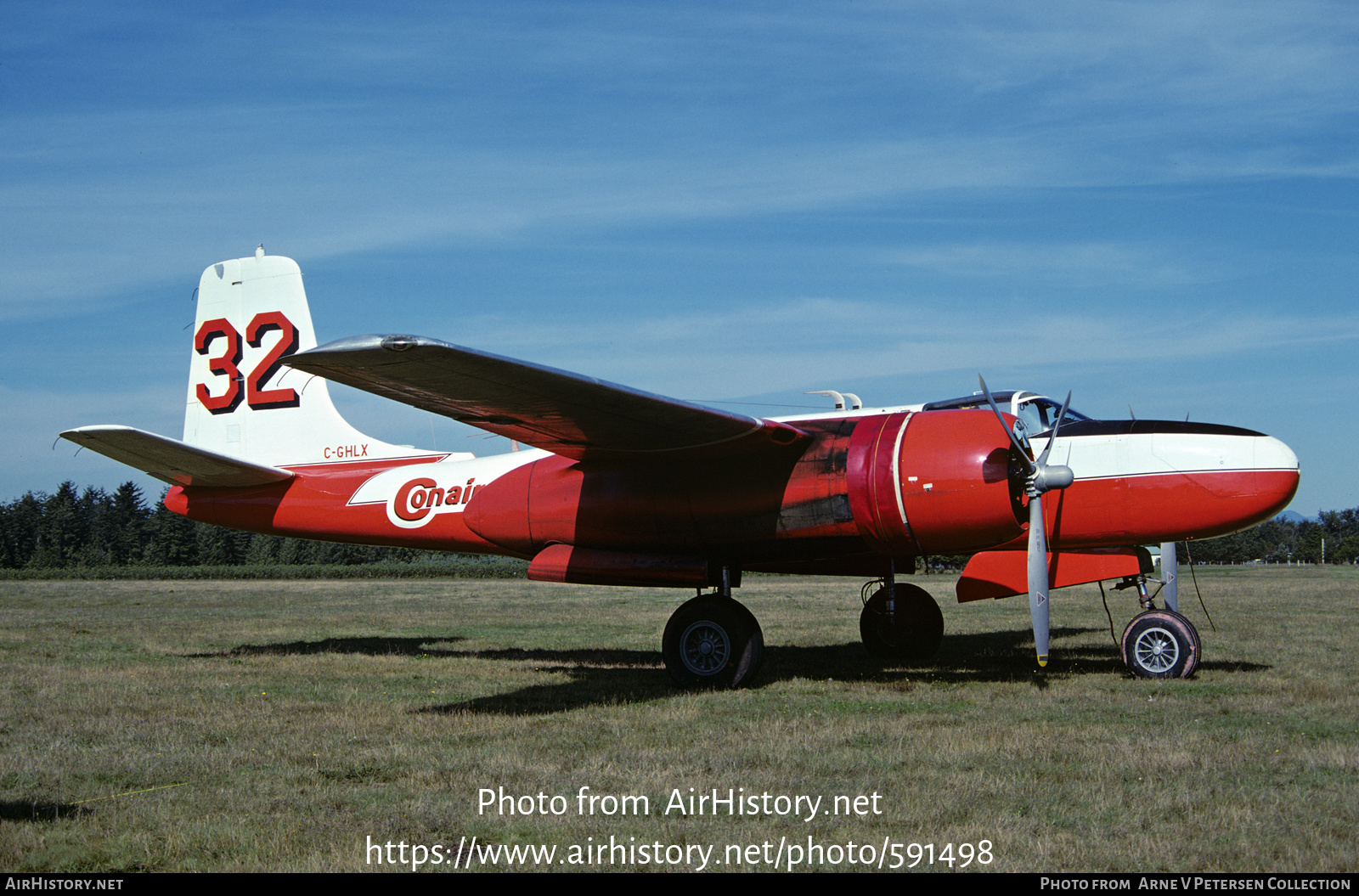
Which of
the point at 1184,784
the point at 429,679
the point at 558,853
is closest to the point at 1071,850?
the point at 1184,784

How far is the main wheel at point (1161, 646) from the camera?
1059 cm

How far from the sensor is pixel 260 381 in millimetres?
14547

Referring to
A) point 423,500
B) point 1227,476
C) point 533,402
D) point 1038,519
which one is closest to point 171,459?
point 423,500

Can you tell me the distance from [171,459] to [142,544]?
9407 centimetres

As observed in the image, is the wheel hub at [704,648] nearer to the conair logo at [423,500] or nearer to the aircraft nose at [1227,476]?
the conair logo at [423,500]

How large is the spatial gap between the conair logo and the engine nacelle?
5.35m

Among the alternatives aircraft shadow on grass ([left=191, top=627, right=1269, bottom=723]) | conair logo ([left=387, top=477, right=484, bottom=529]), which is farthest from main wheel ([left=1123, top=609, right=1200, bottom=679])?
conair logo ([left=387, top=477, right=484, bottom=529])

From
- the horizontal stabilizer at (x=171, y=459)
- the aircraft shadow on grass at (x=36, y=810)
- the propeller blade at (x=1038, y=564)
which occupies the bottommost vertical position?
the aircraft shadow on grass at (x=36, y=810)

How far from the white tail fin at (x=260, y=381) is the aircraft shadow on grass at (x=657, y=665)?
9.68 ft

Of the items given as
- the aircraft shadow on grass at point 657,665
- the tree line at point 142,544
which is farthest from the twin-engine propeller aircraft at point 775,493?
the tree line at point 142,544

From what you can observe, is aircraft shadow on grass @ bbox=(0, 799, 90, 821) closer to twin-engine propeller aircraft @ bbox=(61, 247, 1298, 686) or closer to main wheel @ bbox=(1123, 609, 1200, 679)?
twin-engine propeller aircraft @ bbox=(61, 247, 1298, 686)

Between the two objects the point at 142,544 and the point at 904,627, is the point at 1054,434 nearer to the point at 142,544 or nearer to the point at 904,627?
the point at 904,627

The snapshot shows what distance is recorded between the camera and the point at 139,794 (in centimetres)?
619

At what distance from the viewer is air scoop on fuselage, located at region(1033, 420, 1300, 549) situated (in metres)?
10.1
